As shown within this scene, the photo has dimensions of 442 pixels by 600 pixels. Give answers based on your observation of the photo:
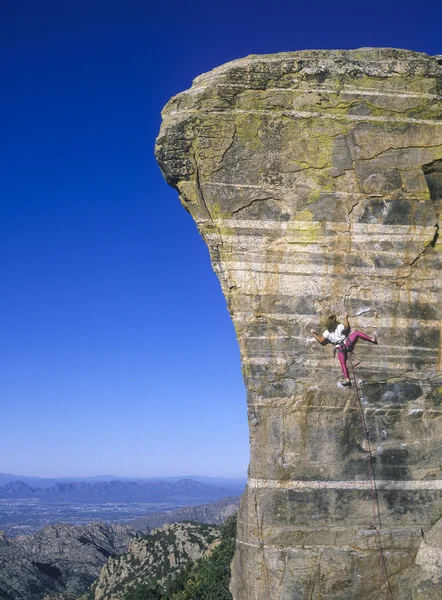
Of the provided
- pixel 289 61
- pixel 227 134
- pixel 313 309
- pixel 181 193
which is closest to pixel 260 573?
pixel 313 309

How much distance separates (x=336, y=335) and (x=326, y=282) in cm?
93

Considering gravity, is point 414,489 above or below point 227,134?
below

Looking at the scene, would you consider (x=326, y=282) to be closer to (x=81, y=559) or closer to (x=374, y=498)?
(x=374, y=498)

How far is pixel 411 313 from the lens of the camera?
12.2 meters

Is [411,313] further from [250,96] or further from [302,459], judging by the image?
[250,96]

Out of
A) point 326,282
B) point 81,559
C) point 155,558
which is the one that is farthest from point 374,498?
point 81,559

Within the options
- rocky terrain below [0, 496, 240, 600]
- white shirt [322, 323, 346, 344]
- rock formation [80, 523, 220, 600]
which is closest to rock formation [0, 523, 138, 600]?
rocky terrain below [0, 496, 240, 600]

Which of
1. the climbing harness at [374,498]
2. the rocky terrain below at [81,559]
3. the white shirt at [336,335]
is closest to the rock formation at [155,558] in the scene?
the rocky terrain below at [81,559]

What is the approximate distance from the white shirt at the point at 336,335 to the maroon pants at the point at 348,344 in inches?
4.8

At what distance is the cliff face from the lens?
1166 centimetres

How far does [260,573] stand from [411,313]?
198 inches

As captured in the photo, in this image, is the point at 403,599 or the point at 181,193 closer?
the point at 403,599

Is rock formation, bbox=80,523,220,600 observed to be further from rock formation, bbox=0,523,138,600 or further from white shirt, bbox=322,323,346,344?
white shirt, bbox=322,323,346,344

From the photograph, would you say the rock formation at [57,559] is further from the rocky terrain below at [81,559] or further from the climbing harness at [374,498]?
the climbing harness at [374,498]
